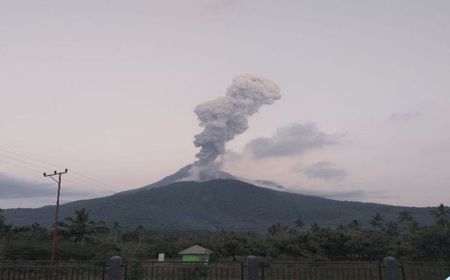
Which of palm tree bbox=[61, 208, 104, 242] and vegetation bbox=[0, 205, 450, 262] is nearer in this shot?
vegetation bbox=[0, 205, 450, 262]

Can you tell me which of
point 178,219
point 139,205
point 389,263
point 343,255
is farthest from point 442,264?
point 139,205

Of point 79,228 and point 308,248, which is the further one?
point 79,228

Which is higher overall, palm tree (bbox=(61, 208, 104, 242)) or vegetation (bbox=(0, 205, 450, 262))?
palm tree (bbox=(61, 208, 104, 242))

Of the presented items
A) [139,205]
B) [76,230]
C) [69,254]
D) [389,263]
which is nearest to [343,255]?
[69,254]

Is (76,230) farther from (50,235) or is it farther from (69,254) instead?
(69,254)

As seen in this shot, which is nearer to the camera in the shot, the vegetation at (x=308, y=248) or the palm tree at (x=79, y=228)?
the vegetation at (x=308, y=248)

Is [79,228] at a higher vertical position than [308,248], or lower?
higher

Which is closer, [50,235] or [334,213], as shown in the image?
[50,235]

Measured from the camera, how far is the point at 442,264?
1411 cm

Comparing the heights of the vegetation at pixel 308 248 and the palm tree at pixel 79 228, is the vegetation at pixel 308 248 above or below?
below

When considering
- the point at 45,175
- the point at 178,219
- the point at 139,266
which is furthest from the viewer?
the point at 178,219

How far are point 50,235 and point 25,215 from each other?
153258 millimetres

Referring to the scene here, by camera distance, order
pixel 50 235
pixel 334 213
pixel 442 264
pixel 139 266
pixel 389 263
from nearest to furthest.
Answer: pixel 389 263 → pixel 442 264 → pixel 139 266 → pixel 50 235 → pixel 334 213

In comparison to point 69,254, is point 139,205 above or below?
above
